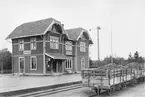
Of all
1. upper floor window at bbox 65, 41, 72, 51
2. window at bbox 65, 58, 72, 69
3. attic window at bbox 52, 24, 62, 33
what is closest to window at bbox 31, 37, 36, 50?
attic window at bbox 52, 24, 62, 33

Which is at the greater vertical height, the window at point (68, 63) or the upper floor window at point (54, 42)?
the upper floor window at point (54, 42)

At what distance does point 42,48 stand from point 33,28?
141 inches

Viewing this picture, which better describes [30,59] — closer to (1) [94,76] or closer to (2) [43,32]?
(2) [43,32]

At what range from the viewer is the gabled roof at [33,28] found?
993 inches

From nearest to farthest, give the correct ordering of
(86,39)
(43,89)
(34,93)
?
(34,93) < (43,89) < (86,39)

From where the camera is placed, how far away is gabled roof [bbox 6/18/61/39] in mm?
25212

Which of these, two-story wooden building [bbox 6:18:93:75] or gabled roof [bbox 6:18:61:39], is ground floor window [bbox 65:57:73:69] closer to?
two-story wooden building [bbox 6:18:93:75]

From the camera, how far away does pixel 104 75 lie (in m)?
11.5

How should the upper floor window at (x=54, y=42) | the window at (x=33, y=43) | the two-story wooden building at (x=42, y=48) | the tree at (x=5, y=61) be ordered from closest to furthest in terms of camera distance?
the two-story wooden building at (x=42, y=48) → the window at (x=33, y=43) → the upper floor window at (x=54, y=42) → the tree at (x=5, y=61)

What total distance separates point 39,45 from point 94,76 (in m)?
14.8

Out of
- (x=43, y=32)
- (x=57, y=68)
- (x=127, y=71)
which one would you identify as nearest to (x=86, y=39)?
(x=57, y=68)

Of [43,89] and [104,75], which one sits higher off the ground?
[104,75]

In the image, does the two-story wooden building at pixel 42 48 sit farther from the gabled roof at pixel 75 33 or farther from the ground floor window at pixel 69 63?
the gabled roof at pixel 75 33

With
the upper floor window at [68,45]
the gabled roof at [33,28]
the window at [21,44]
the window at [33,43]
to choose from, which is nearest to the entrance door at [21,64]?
the window at [21,44]
